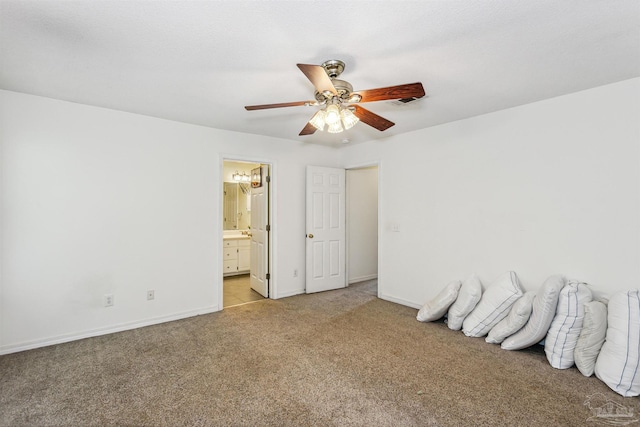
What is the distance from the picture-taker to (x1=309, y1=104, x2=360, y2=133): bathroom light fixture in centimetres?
219

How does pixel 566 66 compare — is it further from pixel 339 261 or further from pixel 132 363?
pixel 132 363

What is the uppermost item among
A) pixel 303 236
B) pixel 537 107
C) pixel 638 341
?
pixel 537 107

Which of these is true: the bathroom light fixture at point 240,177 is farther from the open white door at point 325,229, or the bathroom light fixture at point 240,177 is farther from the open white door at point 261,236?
the open white door at point 325,229

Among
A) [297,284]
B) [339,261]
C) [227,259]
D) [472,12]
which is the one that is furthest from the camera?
[227,259]

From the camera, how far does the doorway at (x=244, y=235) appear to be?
457 centimetres

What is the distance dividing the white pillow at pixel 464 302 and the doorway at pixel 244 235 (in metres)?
2.55

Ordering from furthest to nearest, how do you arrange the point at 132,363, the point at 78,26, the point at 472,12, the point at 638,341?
the point at 132,363 → the point at 638,341 → the point at 78,26 → the point at 472,12

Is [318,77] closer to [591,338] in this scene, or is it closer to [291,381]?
[291,381]

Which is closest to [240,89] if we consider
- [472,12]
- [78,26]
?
[78,26]

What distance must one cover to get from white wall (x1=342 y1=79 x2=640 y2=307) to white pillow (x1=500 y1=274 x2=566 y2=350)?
345 millimetres

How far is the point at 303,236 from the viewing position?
15.6ft

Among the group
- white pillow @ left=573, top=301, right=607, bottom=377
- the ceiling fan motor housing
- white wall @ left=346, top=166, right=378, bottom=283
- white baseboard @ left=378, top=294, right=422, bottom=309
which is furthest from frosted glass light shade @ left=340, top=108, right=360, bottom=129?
white wall @ left=346, top=166, right=378, bottom=283

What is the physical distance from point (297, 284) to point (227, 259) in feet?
6.58

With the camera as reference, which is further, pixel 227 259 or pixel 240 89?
pixel 227 259
